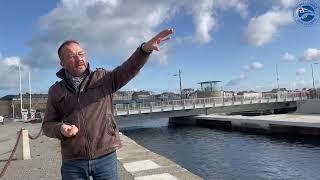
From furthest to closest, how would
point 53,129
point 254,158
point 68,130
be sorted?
point 254,158 < point 53,129 < point 68,130

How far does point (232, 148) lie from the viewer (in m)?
32.1

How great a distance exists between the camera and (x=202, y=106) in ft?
204

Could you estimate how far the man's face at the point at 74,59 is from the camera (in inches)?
162

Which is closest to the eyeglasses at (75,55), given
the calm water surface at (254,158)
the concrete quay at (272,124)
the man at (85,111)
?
the man at (85,111)

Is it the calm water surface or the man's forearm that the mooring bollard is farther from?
the man's forearm

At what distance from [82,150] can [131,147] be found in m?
15.1

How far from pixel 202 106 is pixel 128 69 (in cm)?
5833

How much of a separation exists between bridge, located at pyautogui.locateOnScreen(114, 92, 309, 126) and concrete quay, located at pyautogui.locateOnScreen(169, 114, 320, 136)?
213 centimetres

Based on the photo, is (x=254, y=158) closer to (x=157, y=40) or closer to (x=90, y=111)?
(x=90, y=111)

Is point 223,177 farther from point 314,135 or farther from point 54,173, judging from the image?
point 314,135

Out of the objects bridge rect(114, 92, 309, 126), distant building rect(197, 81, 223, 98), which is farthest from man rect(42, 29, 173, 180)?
distant building rect(197, 81, 223, 98)

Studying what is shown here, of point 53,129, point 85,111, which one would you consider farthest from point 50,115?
point 85,111

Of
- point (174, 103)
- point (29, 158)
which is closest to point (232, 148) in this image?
point (29, 158)

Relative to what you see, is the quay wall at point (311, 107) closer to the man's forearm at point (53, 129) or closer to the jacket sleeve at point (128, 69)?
the jacket sleeve at point (128, 69)
